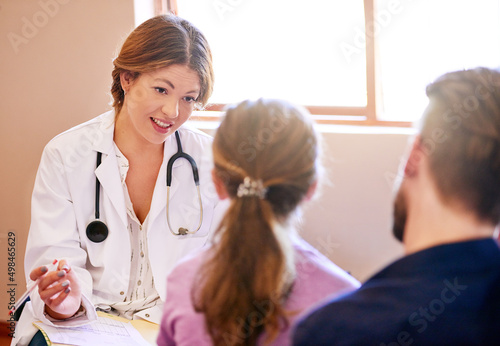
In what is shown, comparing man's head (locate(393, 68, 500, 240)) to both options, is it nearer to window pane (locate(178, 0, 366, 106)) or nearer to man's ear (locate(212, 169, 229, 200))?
man's ear (locate(212, 169, 229, 200))

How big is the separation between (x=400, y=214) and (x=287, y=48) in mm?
1598

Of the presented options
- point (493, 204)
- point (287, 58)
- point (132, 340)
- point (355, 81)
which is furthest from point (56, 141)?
point (493, 204)

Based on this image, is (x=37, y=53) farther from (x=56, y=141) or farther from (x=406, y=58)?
(x=406, y=58)

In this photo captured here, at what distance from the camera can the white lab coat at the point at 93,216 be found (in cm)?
176

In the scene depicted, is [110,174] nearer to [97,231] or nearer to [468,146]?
[97,231]

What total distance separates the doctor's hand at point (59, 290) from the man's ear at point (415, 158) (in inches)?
37.6

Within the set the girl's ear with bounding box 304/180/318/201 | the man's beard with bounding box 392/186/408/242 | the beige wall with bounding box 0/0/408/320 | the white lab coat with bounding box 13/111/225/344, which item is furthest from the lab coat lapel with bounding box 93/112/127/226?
the man's beard with bounding box 392/186/408/242

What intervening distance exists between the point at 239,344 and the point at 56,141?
1150 mm

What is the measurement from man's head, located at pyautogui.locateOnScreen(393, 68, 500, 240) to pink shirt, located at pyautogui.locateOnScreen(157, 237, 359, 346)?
0.29 metres

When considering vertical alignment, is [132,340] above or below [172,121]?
below

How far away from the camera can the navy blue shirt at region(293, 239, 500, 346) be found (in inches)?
32.6

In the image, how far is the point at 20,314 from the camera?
174 cm

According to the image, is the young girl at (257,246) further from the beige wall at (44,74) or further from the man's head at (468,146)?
the beige wall at (44,74)

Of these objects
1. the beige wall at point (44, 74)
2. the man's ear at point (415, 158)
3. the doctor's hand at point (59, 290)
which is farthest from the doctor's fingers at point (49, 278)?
the beige wall at point (44, 74)
